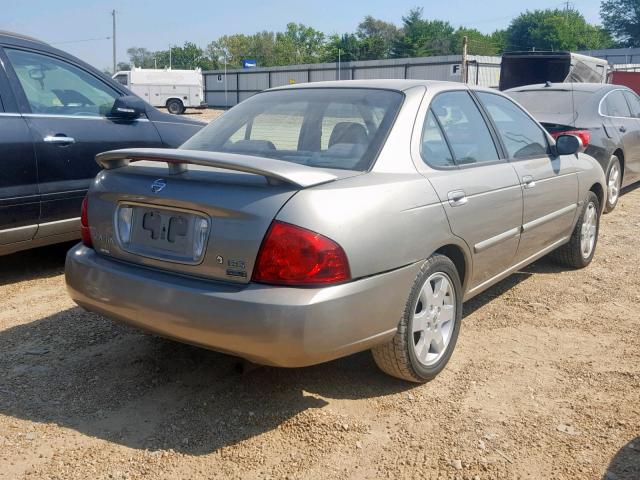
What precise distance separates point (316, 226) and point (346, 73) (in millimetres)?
41008

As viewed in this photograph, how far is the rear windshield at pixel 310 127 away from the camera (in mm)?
3324

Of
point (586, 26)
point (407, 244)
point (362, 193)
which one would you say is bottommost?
point (407, 244)

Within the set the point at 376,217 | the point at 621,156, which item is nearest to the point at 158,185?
the point at 376,217

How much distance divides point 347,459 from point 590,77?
17.3 metres

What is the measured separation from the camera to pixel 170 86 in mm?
38438

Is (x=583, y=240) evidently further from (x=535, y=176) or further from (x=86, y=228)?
(x=86, y=228)

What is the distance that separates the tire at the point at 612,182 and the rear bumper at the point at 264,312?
5.92m

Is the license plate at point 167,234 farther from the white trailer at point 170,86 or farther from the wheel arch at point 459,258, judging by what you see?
the white trailer at point 170,86

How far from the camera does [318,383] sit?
11.3ft

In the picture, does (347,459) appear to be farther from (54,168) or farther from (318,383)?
(54,168)

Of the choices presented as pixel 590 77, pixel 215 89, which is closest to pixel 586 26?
pixel 215 89

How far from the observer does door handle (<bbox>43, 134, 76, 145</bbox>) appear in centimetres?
489

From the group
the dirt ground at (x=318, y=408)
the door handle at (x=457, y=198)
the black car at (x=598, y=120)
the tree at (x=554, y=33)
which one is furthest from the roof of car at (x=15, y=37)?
the tree at (x=554, y=33)

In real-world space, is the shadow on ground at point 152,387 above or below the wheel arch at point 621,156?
below
